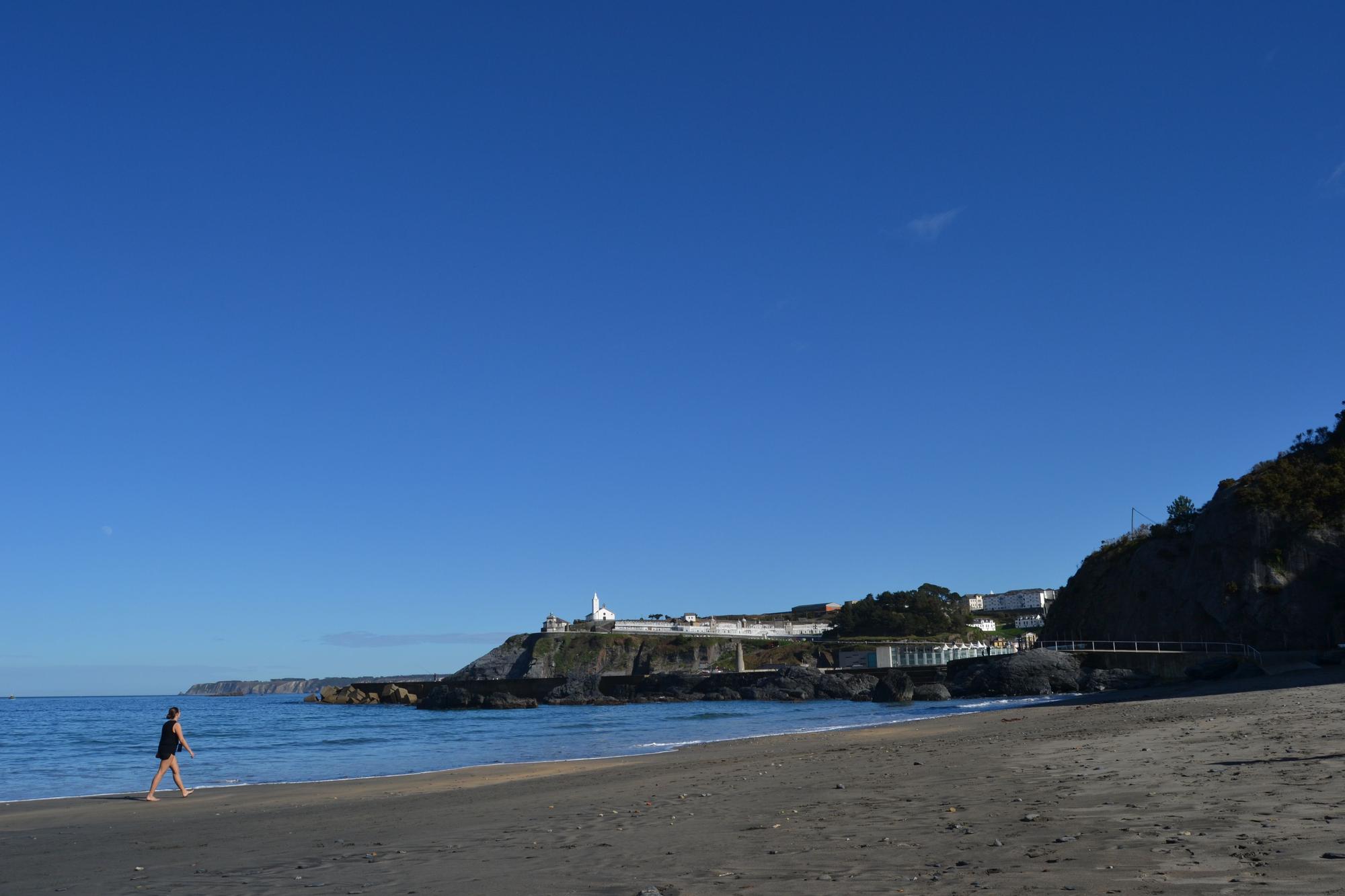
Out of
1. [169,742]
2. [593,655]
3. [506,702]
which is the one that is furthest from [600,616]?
[169,742]

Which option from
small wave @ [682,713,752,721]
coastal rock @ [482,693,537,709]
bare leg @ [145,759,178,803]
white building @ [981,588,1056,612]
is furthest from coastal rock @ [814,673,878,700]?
white building @ [981,588,1056,612]

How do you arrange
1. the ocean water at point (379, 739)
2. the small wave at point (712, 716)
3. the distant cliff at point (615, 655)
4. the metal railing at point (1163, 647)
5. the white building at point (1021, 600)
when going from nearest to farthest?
the ocean water at point (379, 739)
the small wave at point (712, 716)
the metal railing at point (1163, 647)
the distant cliff at point (615, 655)
the white building at point (1021, 600)

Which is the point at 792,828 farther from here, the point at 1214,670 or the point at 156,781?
the point at 1214,670

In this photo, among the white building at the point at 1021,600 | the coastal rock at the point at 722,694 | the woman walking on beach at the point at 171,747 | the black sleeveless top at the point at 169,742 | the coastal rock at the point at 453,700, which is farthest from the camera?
the white building at the point at 1021,600

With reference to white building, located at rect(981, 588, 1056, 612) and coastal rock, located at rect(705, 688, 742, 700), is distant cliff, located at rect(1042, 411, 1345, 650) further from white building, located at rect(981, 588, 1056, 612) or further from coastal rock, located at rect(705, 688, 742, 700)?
white building, located at rect(981, 588, 1056, 612)

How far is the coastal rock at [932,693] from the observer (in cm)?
5850

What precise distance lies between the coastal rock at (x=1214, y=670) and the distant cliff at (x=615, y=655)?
229ft

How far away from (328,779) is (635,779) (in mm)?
9176

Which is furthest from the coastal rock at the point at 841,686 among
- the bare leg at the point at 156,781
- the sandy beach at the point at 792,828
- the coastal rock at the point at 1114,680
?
the bare leg at the point at 156,781

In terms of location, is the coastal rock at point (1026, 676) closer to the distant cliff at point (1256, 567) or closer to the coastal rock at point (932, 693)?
the coastal rock at point (932, 693)

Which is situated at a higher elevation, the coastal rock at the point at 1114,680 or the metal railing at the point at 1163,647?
the metal railing at the point at 1163,647

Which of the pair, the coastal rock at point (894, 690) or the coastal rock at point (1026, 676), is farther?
the coastal rock at point (894, 690)

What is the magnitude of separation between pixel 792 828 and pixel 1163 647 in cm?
6548

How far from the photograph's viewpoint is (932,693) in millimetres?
59156
